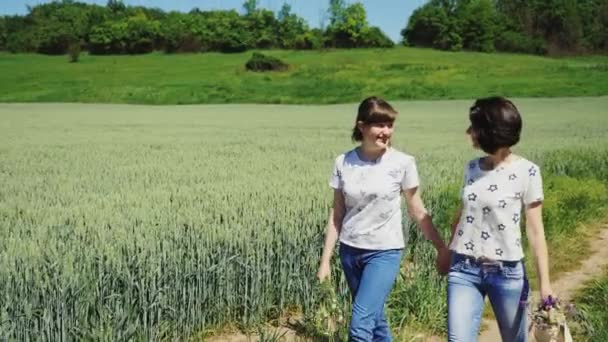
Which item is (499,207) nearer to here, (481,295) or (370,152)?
(481,295)

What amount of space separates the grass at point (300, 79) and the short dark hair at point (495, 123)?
52.5 m

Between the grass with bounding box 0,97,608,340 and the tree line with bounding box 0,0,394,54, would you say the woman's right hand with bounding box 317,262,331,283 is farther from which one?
the tree line with bounding box 0,0,394,54

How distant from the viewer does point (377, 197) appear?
4285mm

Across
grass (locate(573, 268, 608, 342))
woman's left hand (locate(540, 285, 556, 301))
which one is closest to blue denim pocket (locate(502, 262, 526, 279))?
woman's left hand (locate(540, 285, 556, 301))

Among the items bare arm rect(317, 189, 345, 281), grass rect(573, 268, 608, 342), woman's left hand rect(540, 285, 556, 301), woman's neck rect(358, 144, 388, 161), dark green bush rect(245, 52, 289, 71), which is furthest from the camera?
dark green bush rect(245, 52, 289, 71)

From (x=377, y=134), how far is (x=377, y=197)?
0.39 metres

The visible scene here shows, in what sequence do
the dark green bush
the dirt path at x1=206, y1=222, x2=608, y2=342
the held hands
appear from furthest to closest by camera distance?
the dark green bush < the dirt path at x1=206, y1=222, x2=608, y2=342 < the held hands

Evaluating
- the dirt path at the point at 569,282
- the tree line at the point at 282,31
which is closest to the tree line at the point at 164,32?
the tree line at the point at 282,31

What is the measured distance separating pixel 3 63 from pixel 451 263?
8994 centimetres

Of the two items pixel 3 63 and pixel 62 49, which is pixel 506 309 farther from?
pixel 62 49

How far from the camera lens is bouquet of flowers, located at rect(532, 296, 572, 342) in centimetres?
351

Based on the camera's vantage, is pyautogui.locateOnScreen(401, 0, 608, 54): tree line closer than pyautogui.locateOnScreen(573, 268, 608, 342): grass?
No

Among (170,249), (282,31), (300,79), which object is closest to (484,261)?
(170,249)

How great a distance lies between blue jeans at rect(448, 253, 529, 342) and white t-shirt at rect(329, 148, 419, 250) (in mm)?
557
